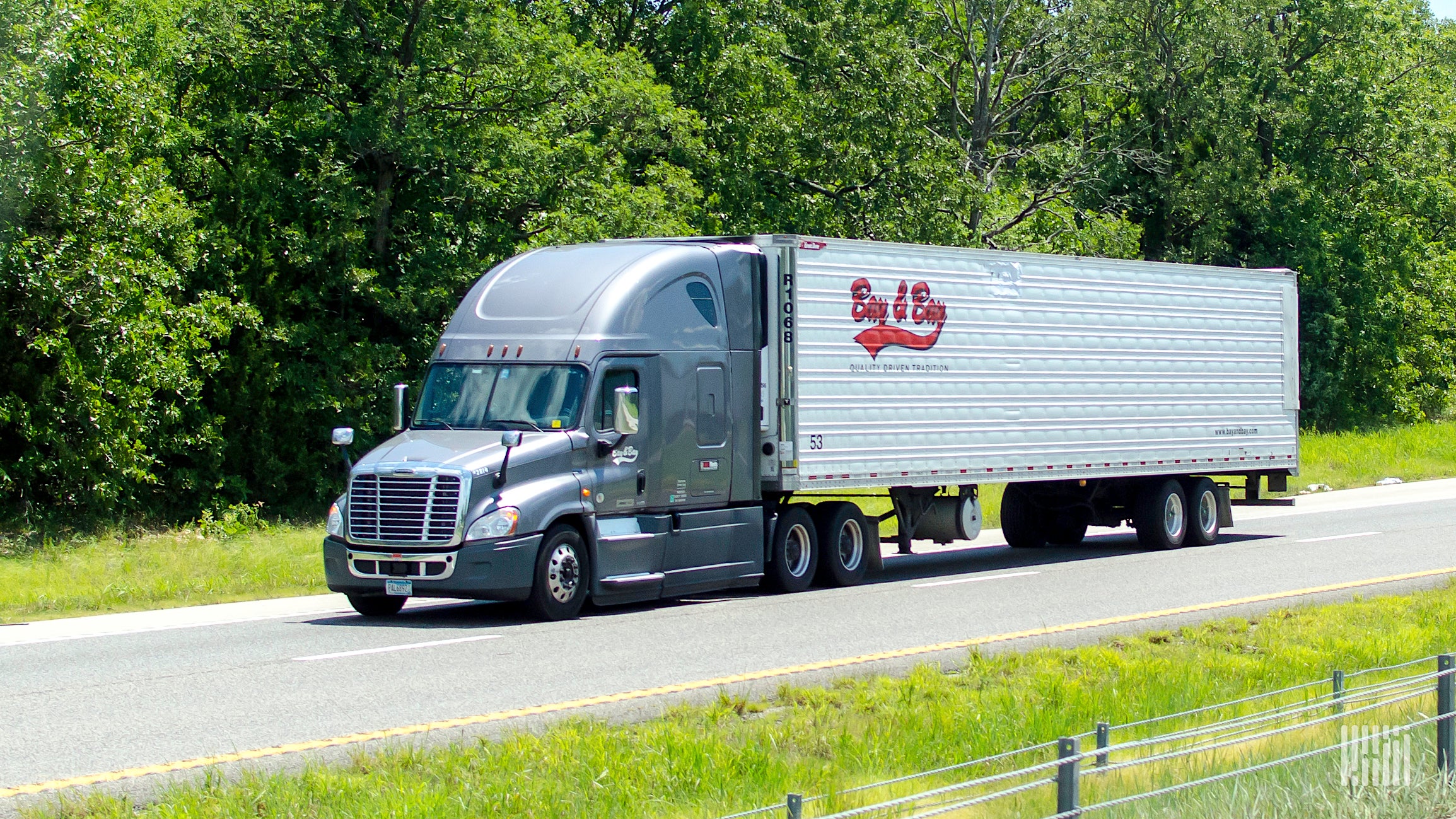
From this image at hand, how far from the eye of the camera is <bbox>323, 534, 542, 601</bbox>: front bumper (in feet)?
45.1

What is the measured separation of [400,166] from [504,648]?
1798 cm

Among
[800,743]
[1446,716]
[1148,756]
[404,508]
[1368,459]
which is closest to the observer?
[1446,716]

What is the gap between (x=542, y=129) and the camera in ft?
96.2

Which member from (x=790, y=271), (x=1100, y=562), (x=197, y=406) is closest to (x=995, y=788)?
(x=790, y=271)

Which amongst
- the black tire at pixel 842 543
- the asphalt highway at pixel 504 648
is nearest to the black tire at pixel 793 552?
the black tire at pixel 842 543

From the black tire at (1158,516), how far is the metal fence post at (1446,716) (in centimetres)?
1456

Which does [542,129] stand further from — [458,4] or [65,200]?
[65,200]

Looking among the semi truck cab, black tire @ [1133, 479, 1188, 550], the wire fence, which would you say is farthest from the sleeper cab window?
the wire fence

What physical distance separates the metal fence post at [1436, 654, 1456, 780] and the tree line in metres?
20.1

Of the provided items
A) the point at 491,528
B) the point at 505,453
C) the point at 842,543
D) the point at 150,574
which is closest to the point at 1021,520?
the point at 842,543

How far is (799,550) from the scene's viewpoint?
17.1 m

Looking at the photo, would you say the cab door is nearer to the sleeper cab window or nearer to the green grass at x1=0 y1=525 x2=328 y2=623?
the sleeper cab window

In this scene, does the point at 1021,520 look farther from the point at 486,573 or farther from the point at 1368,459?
the point at 1368,459

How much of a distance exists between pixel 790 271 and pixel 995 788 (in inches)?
399
